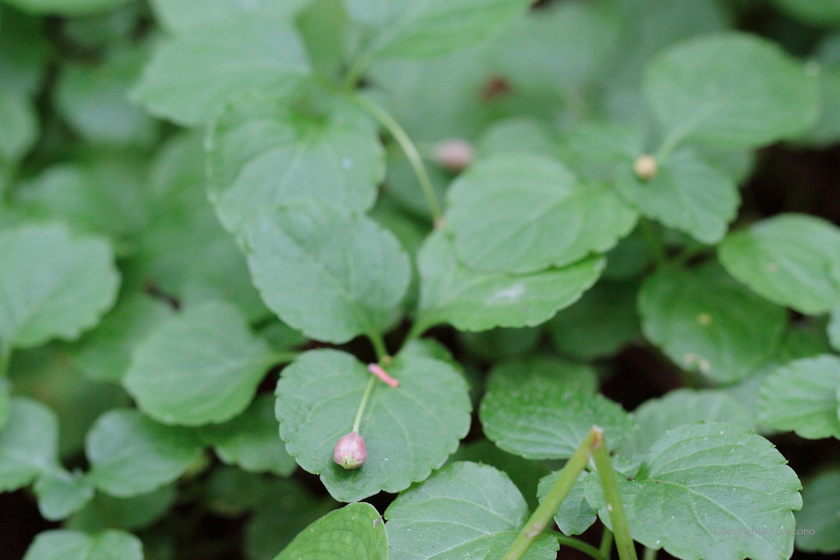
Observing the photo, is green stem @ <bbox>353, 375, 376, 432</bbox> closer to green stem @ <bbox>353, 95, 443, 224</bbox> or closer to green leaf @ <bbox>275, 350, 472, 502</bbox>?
green leaf @ <bbox>275, 350, 472, 502</bbox>

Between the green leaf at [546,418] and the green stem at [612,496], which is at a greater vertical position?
the green stem at [612,496]

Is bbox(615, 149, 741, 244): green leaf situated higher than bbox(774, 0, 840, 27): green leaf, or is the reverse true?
bbox(774, 0, 840, 27): green leaf

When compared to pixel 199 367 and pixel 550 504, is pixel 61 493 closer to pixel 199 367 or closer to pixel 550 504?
pixel 199 367

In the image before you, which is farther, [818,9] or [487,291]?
[818,9]

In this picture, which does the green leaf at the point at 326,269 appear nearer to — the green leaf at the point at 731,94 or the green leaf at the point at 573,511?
the green leaf at the point at 573,511

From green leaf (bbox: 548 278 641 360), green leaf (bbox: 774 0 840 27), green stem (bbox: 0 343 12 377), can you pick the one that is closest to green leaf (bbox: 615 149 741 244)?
green leaf (bbox: 548 278 641 360)

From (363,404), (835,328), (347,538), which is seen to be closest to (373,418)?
(363,404)

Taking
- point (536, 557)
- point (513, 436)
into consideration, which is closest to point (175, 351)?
point (513, 436)

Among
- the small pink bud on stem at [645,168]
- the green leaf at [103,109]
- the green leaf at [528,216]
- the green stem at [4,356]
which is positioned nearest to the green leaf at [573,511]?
the green leaf at [528,216]
